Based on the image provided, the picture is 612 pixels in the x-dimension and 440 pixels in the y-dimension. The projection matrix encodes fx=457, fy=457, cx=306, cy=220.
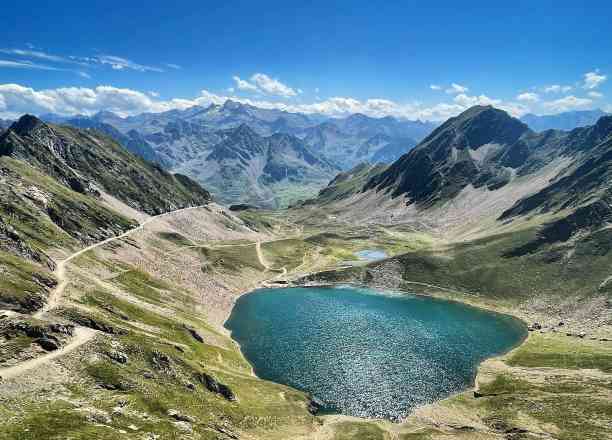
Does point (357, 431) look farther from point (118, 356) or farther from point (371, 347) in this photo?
point (118, 356)

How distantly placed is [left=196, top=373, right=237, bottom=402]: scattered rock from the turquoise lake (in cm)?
2355

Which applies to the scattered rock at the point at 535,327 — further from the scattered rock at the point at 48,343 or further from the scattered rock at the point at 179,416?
the scattered rock at the point at 48,343

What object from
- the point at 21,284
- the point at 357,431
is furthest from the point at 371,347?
the point at 21,284

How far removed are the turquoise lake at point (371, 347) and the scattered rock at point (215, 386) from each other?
77.3 feet

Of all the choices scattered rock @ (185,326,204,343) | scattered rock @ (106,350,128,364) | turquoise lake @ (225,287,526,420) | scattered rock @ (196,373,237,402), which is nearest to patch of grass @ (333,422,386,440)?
turquoise lake @ (225,287,526,420)

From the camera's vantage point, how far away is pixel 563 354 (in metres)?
132

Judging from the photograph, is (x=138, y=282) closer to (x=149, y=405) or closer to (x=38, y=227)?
(x=38, y=227)

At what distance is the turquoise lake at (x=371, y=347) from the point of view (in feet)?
379

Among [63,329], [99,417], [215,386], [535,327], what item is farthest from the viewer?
[535,327]

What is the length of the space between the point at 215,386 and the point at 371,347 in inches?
2366

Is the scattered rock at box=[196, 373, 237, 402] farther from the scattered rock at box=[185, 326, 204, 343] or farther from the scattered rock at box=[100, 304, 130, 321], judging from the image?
the scattered rock at box=[185, 326, 204, 343]

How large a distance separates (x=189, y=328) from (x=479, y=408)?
83.7m

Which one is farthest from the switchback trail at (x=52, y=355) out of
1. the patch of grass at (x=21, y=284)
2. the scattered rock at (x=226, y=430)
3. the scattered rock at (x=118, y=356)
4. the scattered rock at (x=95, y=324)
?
the scattered rock at (x=226, y=430)

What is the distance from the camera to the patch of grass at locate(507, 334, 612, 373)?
123m
